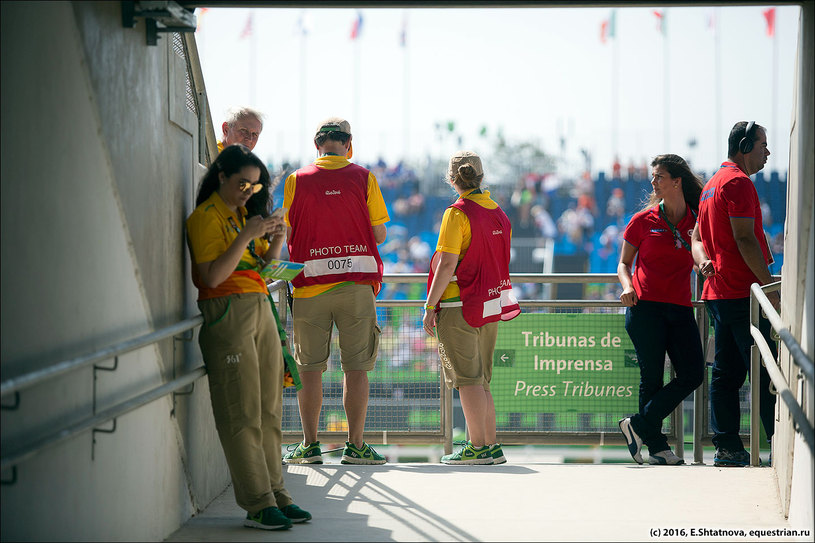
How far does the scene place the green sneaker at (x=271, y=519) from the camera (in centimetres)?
443

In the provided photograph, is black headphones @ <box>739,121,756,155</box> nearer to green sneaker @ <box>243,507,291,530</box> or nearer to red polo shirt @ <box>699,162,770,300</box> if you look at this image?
red polo shirt @ <box>699,162,770,300</box>

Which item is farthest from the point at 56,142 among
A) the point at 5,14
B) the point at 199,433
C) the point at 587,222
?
the point at 587,222

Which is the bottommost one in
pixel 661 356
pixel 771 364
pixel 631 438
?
pixel 631 438

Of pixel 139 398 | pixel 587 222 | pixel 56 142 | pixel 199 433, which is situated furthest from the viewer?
pixel 587 222

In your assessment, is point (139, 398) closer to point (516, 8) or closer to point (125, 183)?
point (125, 183)

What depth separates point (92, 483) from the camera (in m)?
3.54

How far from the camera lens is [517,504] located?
5.17m

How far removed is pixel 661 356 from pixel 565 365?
101cm

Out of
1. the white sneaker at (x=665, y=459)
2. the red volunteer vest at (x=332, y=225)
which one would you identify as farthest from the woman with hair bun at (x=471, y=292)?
the white sneaker at (x=665, y=459)

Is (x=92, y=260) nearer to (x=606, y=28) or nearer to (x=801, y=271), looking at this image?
(x=801, y=271)

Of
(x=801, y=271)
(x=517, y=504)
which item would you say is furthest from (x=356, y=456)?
(x=801, y=271)

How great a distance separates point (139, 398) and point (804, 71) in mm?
3405

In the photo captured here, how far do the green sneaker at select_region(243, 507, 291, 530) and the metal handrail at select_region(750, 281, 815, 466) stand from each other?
2261 mm

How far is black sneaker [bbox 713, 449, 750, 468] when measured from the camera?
6.32m
